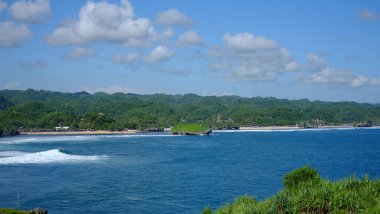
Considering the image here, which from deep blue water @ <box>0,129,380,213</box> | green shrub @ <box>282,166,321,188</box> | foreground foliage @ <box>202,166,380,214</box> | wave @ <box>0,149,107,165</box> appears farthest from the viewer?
wave @ <box>0,149,107,165</box>

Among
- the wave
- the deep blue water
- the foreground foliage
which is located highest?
the foreground foliage

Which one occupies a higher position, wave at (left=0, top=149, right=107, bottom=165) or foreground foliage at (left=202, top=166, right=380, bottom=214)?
foreground foliage at (left=202, top=166, right=380, bottom=214)

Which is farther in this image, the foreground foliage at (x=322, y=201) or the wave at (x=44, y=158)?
the wave at (x=44, y=158)

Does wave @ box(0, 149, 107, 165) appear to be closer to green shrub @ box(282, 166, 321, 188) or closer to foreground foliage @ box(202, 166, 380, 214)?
green shrub @ box(282, 166, 321, 188)

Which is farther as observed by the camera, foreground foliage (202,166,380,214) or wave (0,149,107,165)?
wave (0,149,107,165)

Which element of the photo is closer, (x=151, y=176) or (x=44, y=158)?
(x=151, y=176)

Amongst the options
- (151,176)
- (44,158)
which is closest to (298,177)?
(151,176)

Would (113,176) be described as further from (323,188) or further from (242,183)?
(323,188)

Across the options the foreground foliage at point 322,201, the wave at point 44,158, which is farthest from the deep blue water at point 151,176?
the foreground foliage at point 322,201

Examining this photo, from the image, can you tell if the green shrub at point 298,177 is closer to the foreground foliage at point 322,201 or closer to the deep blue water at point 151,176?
the foreground foliage at point 322,201

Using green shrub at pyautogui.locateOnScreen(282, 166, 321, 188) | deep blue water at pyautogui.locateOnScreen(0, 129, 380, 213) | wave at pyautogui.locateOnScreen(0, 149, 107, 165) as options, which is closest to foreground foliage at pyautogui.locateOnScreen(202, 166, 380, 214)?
green shrub at pyautogui.locateOnScreen(282, 166, 321, 188)

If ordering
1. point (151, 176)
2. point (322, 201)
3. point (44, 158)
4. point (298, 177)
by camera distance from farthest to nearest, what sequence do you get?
1. point (44, 158)
2. point (151, 176)
3. point (298, 177)
4. point (322, 201)

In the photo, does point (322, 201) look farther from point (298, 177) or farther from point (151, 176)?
point (151, 176)

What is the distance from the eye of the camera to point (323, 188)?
113 ft
